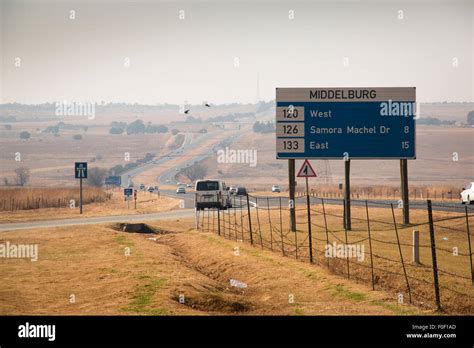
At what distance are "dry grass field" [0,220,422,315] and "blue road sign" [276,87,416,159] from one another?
21.8 feet

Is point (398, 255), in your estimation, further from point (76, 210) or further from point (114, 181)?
point (114, 181)

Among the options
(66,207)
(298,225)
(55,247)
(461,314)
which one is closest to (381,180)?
(66,207)

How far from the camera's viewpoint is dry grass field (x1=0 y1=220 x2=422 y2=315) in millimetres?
17625

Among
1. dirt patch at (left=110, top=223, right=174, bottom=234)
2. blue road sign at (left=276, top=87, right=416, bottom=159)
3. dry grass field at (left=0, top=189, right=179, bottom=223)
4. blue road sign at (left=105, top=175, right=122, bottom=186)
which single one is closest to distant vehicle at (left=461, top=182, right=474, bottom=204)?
blue road sign at (left=276, top=87, right=416, bottom=159)

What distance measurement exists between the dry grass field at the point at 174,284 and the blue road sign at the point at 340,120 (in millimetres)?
6632

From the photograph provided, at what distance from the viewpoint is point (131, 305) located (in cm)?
1770

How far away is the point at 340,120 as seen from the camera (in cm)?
3731

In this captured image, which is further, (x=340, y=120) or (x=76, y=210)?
(x=76, y=210)

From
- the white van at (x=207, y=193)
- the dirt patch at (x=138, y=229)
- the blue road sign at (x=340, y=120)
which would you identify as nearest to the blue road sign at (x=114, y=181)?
the white van at (x=207, y=193)

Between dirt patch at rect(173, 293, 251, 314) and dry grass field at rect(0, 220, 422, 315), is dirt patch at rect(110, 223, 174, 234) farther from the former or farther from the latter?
dirt patch at rect(173, 293, 251, 314)

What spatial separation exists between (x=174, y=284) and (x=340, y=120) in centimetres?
1852

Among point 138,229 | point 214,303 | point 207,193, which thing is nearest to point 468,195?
point 207,193
